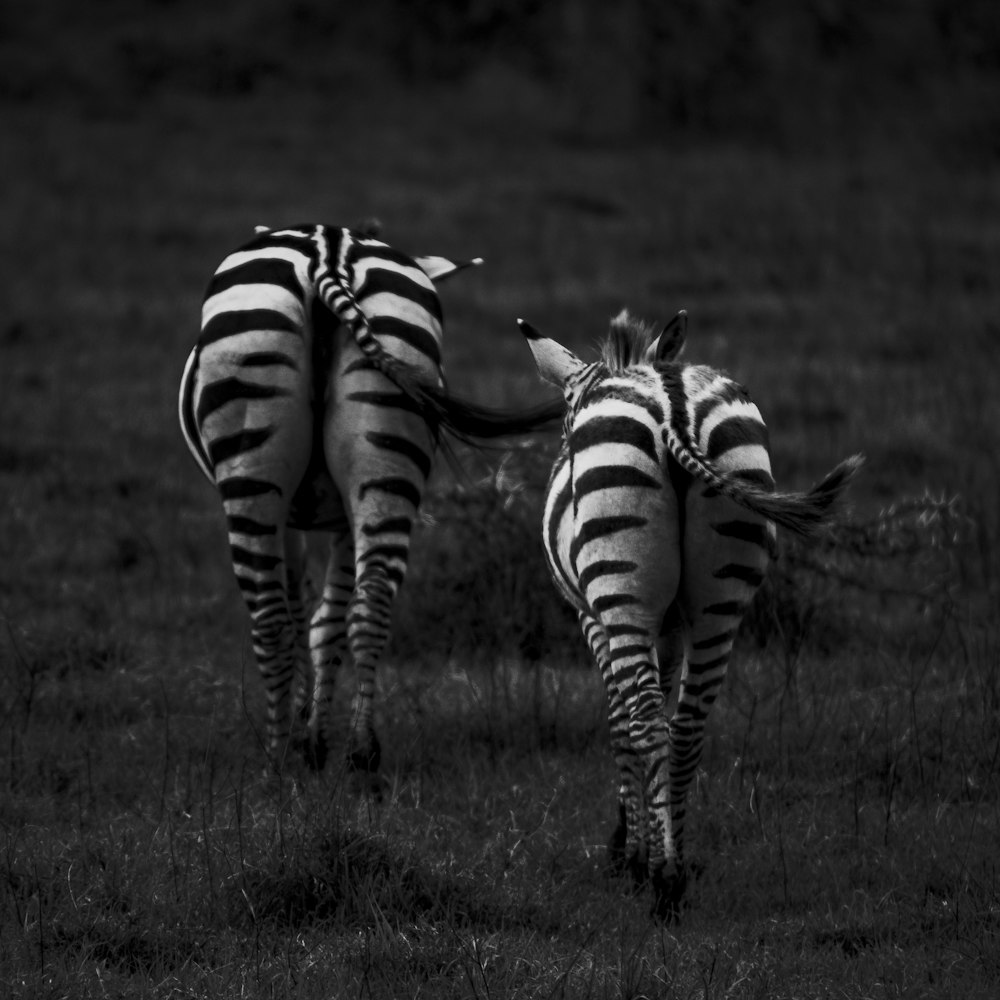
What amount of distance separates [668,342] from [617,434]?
64cm

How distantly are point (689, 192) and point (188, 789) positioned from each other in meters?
13.0

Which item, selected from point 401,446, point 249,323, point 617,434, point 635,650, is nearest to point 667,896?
point 635,650

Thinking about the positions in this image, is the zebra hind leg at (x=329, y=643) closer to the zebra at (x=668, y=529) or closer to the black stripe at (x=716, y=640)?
the zebra at (x=668, y=529)

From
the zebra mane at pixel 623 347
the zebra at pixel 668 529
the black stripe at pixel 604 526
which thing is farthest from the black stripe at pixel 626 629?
the zebra mane at pixel 623 347

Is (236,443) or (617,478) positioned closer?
(617,478)

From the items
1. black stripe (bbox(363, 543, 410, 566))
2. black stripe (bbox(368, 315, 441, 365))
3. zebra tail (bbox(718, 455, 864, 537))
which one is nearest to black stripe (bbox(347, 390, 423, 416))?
black stripe (bbox(368, 315, 441, 365))

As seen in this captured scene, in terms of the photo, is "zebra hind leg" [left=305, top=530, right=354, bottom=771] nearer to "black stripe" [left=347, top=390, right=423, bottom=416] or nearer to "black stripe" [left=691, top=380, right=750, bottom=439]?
"black stripe" [left=347, top=390, right=423, bottom=416]

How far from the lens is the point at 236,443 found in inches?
220

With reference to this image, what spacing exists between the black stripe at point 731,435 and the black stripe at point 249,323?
1.78 m

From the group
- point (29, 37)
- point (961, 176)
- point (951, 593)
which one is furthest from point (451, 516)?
point (29, 37)

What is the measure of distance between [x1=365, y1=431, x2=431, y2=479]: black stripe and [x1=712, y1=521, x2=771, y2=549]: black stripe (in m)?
1.49

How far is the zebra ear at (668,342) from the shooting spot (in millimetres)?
4992

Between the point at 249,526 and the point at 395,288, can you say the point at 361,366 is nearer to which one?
the point at 395,288

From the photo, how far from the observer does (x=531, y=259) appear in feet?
49.7
